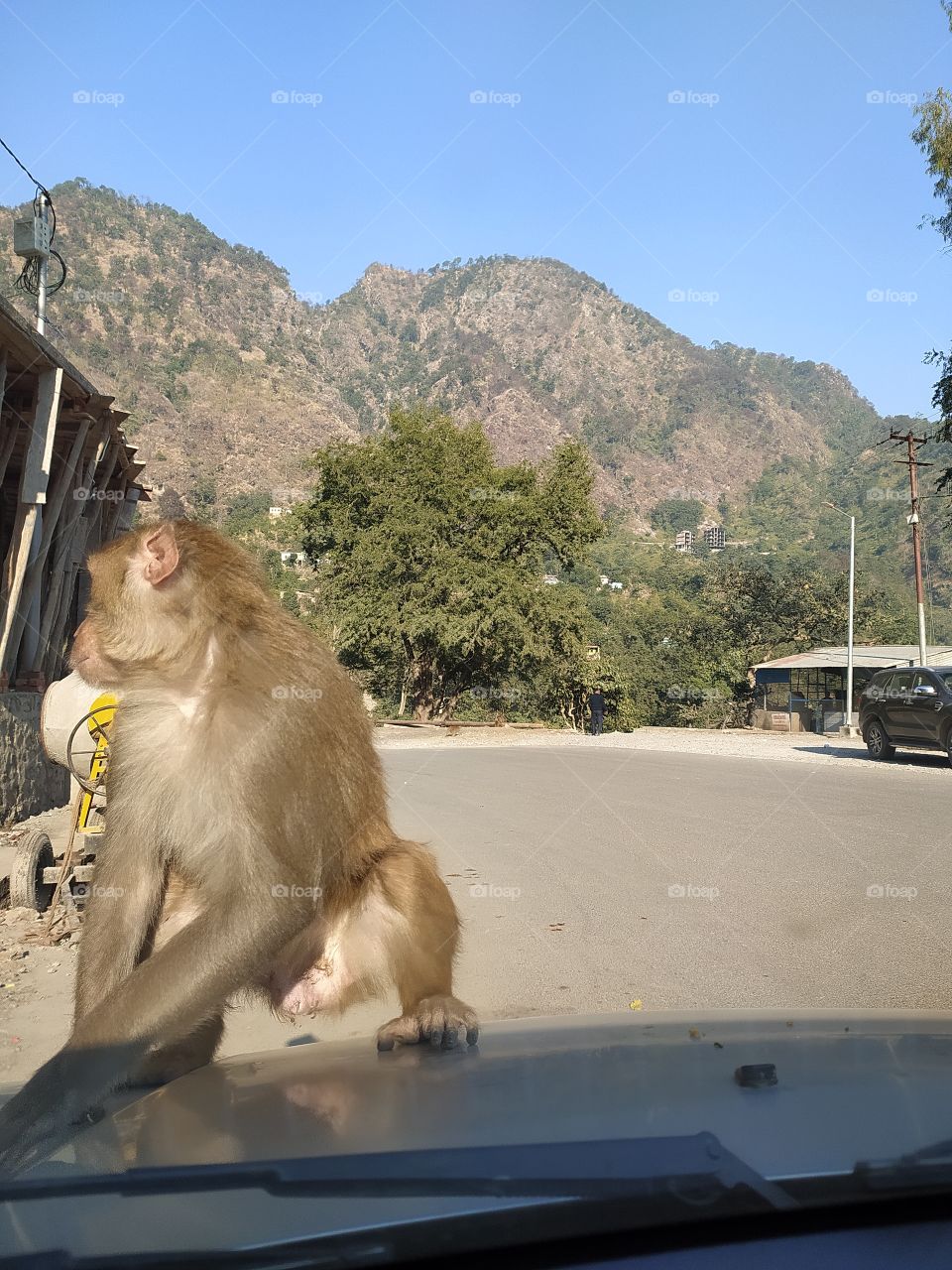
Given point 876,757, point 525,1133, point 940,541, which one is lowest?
point 876,757

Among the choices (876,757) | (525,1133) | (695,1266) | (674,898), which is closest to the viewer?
(695,1266)

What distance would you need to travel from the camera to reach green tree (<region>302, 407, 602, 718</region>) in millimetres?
36406

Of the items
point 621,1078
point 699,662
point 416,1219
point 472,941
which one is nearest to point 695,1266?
point 416,1219

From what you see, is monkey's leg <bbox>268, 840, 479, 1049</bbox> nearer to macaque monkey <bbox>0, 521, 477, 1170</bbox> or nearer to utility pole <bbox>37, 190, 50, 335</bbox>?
macaque monkey <bbox>0, 521, 477, 1170</bbox>

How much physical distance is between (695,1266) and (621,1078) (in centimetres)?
78

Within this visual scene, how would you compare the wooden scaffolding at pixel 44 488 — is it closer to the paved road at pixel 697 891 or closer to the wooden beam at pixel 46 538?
the wooden beam at pixel 46 538

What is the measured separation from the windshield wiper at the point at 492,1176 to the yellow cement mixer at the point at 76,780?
5.40m

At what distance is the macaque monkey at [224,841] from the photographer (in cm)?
276

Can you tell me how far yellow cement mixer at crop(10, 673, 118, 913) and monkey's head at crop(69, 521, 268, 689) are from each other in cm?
373

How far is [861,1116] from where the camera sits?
5.80 feet

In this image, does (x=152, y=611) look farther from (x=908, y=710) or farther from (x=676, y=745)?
(x=676, y=745)

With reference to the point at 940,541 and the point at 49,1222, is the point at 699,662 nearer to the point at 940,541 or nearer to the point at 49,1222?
the point at 940,541

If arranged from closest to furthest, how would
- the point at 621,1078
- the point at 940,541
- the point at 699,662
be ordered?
the point at 621,1078 < the point at 699,662 < the point at 940,541

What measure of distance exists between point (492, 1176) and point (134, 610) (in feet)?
6.98
